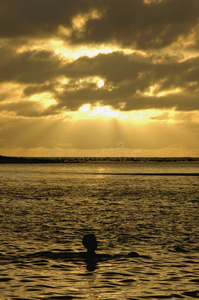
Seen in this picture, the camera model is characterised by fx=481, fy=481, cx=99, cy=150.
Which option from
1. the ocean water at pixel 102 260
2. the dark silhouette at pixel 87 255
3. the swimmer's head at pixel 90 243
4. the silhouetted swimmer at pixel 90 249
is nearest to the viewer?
the ocean water at pixel 102 260

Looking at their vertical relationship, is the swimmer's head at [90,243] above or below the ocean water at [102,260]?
above

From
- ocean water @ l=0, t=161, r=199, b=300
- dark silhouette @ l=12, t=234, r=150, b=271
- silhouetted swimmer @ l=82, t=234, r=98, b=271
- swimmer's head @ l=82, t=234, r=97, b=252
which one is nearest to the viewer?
ocean water @ l=0, t=161, r=199, b=300

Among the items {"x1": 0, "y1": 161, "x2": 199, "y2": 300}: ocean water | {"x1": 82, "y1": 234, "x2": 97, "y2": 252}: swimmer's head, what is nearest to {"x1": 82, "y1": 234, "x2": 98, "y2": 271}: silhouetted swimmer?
{"x1": 82, "y1": 234, "x2": 97, "y2": 252}: swimmer's head

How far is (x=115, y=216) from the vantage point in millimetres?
48469

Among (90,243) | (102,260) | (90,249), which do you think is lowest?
(102,260)

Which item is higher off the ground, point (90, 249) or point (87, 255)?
point (90, 249)

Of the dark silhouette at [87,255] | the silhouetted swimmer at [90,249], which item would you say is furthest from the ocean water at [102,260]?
the silhouetted swimmer at [90,249]

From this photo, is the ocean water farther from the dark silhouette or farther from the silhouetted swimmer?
the silhouetted swimmer

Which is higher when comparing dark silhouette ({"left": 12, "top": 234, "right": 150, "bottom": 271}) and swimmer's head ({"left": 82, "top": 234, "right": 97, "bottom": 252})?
swimmer's head ({"left": 82, "top": 234, "right": 97, "bottom": 252})

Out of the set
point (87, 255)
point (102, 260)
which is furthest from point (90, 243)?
point (102, 260)

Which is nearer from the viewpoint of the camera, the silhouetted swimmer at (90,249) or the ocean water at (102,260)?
the ocean water at (102,260)

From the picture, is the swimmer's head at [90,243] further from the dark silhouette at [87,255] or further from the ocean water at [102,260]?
the ocean water at [102,260]

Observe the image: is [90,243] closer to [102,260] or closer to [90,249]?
[90,249]

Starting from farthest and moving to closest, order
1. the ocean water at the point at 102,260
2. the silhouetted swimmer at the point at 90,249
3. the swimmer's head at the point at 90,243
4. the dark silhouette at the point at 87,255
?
the swimmer's head at the point at 90,243 → the dark silhouette at the point at 87,255 → the silhouetted swimmer at the point at 90,249 → the ocean water at the point at 102,260
